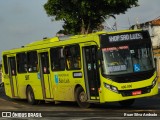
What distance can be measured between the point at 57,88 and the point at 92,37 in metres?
3.97

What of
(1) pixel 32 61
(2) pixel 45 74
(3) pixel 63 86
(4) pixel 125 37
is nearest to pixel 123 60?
(4) pixel 125 37

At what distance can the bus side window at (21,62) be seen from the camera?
25.7 m

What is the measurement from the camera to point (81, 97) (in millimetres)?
20719

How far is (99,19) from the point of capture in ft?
139

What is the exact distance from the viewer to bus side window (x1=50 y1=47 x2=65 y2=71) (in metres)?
21.7

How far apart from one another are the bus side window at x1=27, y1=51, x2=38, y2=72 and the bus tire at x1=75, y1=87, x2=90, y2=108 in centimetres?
407

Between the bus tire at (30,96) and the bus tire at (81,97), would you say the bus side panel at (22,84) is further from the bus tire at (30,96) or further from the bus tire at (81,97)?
the bus tire at (81,97)

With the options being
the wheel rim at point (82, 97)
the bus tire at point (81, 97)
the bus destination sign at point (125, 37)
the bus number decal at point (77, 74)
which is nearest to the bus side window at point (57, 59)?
the bus number decal at point (77, 74)

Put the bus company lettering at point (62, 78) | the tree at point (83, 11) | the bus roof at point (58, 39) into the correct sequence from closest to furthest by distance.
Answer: the bus roof at point (58, 39) → the bus company lettering at point (62, 78) → the tree at point (83, 11)

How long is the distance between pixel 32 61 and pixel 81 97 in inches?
189

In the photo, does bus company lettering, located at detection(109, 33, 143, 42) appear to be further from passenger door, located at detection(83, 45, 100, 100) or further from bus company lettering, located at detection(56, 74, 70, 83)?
bus company lettering, located at detection(56, 74, 70, 83)

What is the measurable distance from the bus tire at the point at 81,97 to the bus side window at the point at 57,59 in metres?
1.42

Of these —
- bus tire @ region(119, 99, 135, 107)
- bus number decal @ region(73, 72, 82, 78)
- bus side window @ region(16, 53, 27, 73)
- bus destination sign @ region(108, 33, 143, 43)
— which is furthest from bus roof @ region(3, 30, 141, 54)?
bus tire @ region(119, 99, 135, 107)

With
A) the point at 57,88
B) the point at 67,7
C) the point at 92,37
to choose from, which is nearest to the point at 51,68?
the point at 57,88
